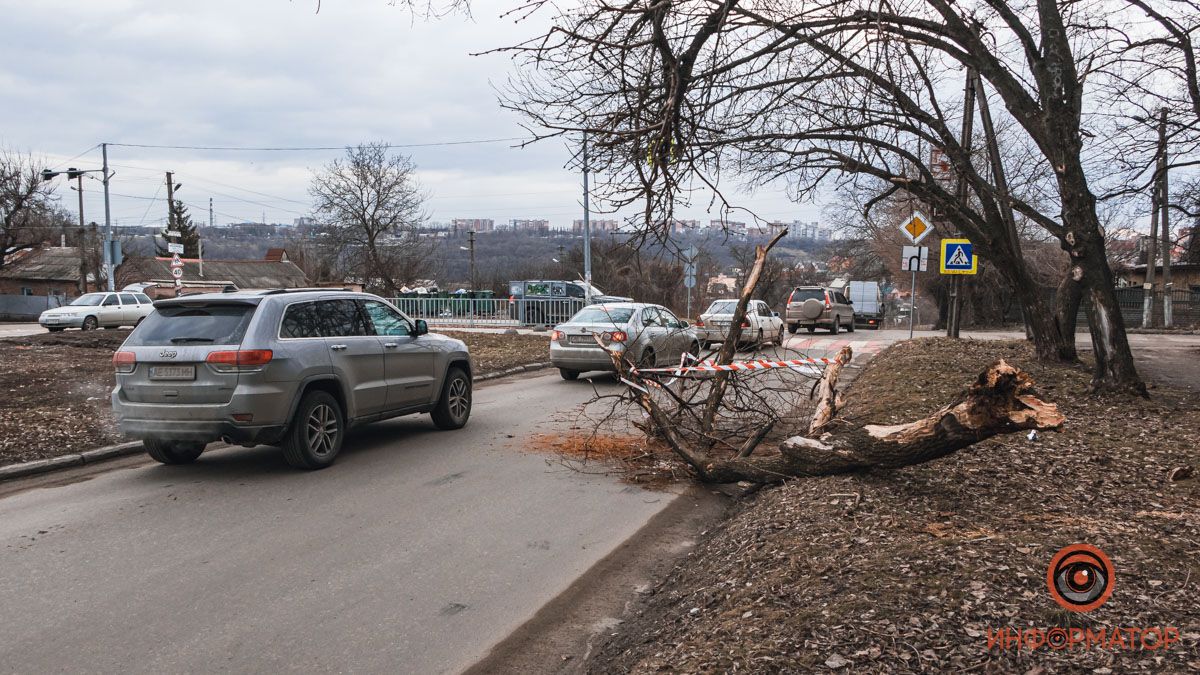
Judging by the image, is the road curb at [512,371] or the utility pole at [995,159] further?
the road curb at [512,371]

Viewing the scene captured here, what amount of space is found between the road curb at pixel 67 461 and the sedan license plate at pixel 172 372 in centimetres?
180

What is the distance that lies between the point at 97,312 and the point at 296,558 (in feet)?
112

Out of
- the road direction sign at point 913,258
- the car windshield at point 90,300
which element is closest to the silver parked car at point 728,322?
the road direction sign at point 913,258

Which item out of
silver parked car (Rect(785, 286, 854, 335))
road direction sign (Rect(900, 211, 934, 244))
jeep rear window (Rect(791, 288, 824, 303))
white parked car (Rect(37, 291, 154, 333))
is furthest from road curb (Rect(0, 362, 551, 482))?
jeep rear window (Rect(791, 288, 824, 303))

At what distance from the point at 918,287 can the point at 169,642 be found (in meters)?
50.9

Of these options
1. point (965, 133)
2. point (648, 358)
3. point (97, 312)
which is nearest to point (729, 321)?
point (965, 133)

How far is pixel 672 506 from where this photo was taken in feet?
22.5

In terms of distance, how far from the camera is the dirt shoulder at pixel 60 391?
8.83 metres

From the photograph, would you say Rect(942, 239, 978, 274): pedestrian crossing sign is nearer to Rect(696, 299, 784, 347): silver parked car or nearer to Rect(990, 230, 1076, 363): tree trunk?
Rect(696, 299, 784, 347): silver parked car

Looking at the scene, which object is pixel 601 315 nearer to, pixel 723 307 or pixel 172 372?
pixel 172 372

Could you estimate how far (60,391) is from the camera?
11.7 meters

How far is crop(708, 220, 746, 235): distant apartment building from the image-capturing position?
25.5ft

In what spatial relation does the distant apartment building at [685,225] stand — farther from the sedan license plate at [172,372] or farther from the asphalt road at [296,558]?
the sedan license plate at [172,372]

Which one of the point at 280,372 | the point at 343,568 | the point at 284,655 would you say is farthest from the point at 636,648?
the point at 280,372
